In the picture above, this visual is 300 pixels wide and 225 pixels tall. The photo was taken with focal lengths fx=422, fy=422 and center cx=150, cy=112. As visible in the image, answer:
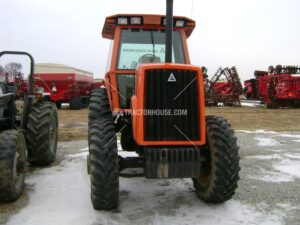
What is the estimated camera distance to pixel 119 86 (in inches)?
222

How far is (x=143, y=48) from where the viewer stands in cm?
580

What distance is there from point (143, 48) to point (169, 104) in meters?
1.45

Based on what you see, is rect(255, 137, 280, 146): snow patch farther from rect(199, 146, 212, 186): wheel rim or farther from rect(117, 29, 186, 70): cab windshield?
rect(199, 146, 212, 186): wheel rim

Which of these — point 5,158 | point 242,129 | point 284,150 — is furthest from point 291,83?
point 5,158

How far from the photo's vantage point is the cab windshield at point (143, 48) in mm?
5703

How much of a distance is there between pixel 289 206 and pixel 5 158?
11.0ft

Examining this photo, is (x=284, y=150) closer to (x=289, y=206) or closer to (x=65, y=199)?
(x=289, y=206)

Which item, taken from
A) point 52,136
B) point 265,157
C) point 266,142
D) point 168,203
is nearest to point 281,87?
point 266,142

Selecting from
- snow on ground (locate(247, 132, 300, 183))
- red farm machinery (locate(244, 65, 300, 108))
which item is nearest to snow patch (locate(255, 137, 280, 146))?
snow on ground (locate(247, 132, 300, 183))

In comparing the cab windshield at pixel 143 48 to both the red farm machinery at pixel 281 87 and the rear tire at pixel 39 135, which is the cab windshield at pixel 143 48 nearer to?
the rear tire at pixel 39 135

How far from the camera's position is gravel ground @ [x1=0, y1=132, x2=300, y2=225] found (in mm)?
4520

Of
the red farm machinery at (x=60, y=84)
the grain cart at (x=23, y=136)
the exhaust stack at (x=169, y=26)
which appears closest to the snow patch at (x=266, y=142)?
the grain cart at (x=23, y=136)

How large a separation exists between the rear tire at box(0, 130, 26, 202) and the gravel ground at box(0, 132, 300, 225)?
0.15 metres

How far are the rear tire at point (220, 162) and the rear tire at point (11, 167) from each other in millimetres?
2239
